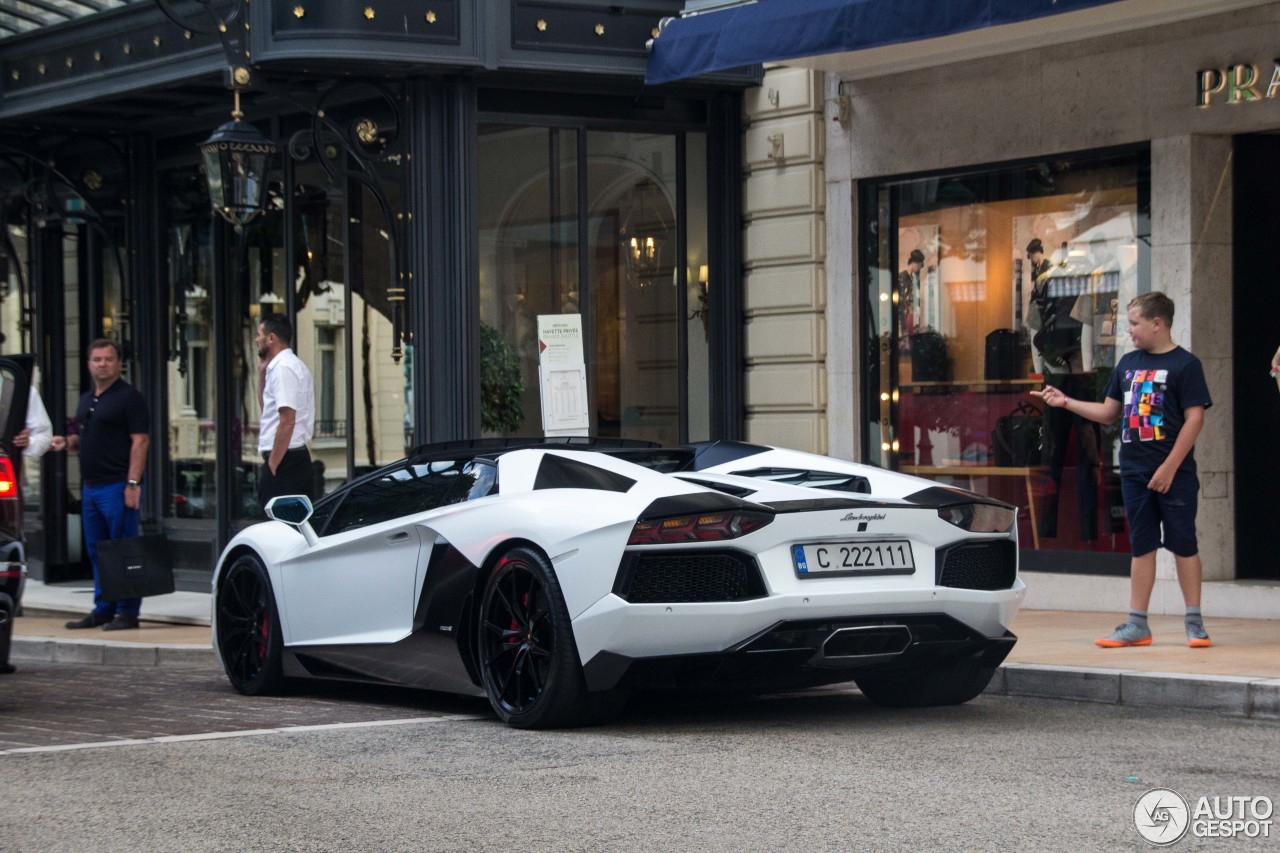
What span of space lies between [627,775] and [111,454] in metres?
6.98

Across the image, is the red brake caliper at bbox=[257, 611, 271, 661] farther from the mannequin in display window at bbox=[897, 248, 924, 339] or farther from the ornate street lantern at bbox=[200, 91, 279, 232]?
the mannequin in display window at bbox=[897, 248, 924, 339]

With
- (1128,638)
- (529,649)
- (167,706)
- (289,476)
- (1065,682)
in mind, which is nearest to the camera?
(529,649)

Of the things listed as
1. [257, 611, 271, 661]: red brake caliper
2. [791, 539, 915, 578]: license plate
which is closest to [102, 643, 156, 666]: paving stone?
[257, 611, 271, 661]: red brake caliper

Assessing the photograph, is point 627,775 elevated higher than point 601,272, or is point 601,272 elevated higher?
point 601,272

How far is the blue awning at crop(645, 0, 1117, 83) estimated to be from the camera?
10945 mm

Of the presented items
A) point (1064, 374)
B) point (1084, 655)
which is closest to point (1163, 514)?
point (1084, 655)

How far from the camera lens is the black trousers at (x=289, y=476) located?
1120cm

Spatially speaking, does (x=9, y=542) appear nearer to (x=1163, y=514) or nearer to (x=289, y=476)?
Result: (x=289, y=476)

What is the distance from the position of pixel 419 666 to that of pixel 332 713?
21.5 inches

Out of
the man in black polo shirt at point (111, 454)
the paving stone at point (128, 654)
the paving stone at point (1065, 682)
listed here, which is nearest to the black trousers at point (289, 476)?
the paving stone at point (128, 654)

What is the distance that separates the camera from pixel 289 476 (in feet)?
37.0

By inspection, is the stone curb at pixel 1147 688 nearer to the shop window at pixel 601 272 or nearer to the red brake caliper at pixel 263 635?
the red brake caliper at pixel 263 635

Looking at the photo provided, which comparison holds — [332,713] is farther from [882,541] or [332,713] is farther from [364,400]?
[364,400]

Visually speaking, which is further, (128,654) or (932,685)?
(128,654)
